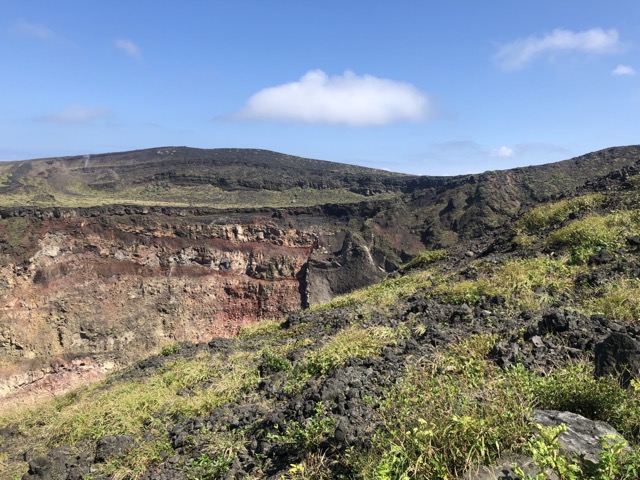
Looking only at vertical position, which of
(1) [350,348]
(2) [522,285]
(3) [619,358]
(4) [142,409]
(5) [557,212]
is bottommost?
(4) [142,409]

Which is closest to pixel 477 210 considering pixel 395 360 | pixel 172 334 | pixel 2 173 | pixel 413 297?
pixel 172 334

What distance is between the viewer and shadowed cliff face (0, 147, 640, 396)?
80.3 ft

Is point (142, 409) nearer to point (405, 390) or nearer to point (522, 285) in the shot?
point (405, 390)

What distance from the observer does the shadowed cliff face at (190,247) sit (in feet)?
80.3

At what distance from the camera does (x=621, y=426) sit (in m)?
2.80

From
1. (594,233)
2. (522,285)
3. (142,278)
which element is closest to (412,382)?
(522,285)

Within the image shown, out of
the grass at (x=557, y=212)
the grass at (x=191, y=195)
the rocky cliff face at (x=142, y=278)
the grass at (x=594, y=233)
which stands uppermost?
the grass at (x=191, y=195)

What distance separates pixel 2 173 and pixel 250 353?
58915 mm

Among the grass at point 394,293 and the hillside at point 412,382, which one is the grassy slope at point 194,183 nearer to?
the grass at point 394,293

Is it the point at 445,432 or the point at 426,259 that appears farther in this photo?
the point at 426,259

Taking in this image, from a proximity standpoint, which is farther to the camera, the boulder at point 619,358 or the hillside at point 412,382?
the boulder at point 619,358

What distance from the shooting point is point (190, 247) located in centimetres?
3055

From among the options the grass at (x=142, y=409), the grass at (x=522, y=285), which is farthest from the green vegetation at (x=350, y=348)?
the grass at (x=522, y=285)

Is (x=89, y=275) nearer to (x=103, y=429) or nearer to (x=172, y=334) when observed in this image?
(x=172, y=334)
